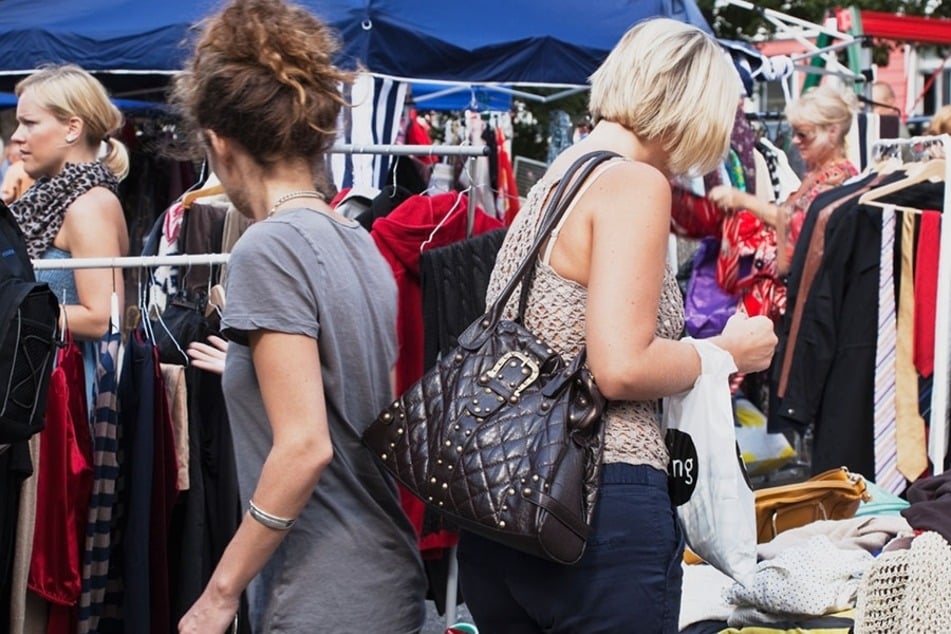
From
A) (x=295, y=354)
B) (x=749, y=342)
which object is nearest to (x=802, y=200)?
(x=749, y=342)

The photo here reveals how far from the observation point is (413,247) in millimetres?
3994

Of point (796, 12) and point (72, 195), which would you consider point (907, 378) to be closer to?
point (72, 195)

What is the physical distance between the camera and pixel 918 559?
2592 mm

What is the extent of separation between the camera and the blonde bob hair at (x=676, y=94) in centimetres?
222

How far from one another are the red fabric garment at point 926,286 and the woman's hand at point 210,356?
10.2ft

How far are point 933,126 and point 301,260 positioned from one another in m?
5.18

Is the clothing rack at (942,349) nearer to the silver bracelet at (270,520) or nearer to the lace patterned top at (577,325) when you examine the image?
the lace patterned top at (577,325)

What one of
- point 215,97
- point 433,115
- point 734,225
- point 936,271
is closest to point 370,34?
point 734,225

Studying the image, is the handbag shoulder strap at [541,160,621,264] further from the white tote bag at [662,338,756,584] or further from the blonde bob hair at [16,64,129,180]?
the blonde bob hair at [16,64,129,180]

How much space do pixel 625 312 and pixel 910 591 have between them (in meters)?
0.97

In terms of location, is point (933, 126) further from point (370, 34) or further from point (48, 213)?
point (48, 213)

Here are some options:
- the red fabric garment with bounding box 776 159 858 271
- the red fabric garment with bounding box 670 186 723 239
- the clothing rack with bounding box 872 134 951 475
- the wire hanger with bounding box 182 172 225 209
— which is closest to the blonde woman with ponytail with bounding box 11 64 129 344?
the wire hanger with bounding box 182 172 225 209

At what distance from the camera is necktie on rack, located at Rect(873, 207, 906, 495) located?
216 inches

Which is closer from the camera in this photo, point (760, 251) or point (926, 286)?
point (926, 286)
